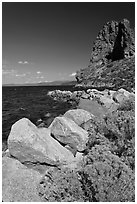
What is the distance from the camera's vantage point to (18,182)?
6.55m

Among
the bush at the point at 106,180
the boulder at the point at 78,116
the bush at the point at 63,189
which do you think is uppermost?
the boulder at the point at 78,116

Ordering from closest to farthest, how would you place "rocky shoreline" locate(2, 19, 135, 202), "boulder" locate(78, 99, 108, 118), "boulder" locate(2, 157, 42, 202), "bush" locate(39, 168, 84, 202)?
"rocky shoreline" locate(2, 19, 135, 202)
"bush" locate(39, 168, 84, 202)
"boulder" locate(2, 157, 42, 202)
"boulder" locate(78, 99, 108, 118)

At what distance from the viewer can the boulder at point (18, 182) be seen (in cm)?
597

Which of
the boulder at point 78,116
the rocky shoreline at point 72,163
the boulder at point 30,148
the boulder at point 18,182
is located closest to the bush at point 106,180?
the rocky shoreline at point 72,163

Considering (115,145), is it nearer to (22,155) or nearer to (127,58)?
(22,155)

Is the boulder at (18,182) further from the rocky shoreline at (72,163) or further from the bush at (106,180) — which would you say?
the bush at (106,180)

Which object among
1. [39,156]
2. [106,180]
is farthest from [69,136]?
[106,180]

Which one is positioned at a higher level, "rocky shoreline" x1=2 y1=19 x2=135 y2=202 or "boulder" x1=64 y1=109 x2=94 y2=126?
"boulder" x1=64 y1=109 x2=94 y2=126

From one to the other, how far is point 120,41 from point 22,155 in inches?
7490

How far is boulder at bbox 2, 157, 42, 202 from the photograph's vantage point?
5.97 metres

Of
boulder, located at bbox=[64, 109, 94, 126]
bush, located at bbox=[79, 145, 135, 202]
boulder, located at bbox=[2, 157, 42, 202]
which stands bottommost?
boulder, located at bbox=[2, 157, 42, 202]

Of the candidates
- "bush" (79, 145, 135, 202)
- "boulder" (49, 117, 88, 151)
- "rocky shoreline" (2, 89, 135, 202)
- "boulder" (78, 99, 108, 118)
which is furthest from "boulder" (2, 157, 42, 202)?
"boulder" (78, 99, 108, 118)

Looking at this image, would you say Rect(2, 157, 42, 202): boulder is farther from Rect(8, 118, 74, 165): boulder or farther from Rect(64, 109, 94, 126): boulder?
Rect(64, 109, 94, 126): boulder

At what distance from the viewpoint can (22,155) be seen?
25.5 feet
